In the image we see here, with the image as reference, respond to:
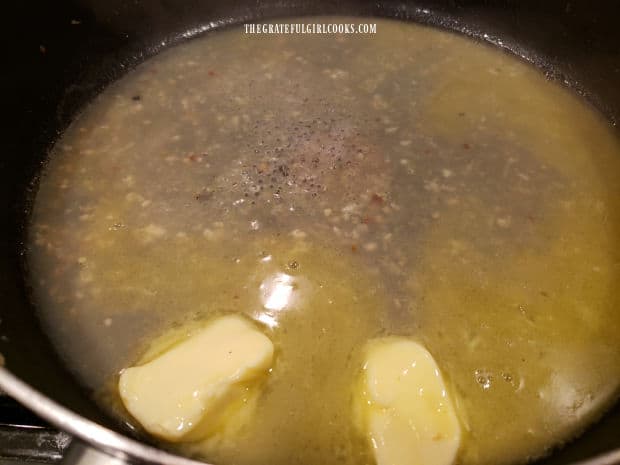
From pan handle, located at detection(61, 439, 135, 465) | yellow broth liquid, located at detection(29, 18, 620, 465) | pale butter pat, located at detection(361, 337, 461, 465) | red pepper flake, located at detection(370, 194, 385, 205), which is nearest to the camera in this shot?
pan handle, located at detection(61, 439, 135, 465)

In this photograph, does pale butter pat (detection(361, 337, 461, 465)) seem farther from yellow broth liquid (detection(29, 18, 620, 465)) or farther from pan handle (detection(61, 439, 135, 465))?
pan handle (detection(61, 439, 135, 465))

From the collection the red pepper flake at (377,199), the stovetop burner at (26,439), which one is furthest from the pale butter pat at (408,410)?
the stovetop burner at (26,439)

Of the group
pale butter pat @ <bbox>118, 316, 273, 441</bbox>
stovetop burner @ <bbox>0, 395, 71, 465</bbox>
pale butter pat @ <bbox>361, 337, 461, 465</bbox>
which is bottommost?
stovetop burner @ <bbox>0, 395, 71, 465</bbox>

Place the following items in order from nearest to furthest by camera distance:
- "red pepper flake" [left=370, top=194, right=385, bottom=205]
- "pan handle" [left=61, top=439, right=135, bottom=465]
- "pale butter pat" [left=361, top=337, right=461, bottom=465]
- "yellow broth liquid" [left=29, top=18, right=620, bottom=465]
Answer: "pan handle" [left=61, top=439, right=135, bottom=465]
"pale butter pat" [left=361, top=337, right=461, bottom=465]
"yellow broth liquid" [left=29, top=18, right=620, bottom=465]
"red pepper flake" [left=370, top=194, right=385, bottom=205]

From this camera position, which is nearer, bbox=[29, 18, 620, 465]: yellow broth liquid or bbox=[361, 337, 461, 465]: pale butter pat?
bbox=[361, 337, 461, 465]: pale butter pat

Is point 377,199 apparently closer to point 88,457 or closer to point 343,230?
point 343,230

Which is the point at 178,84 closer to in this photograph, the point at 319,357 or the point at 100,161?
the point at 100,161

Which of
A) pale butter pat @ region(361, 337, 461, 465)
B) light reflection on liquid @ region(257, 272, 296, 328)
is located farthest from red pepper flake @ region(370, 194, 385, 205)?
pale butter pat @ region(361, 337, 461, 465)

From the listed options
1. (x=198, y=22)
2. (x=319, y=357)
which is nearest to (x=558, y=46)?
(x=198, y=22)
